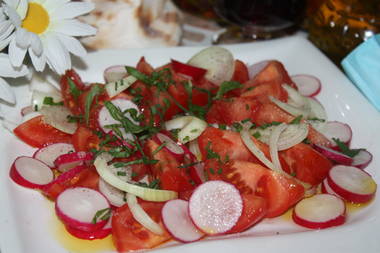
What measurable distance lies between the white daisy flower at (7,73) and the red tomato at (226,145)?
678mm

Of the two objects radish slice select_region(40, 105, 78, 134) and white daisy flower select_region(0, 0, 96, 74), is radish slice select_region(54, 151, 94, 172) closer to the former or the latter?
radish slice select_region(40, 105, 78, 134)

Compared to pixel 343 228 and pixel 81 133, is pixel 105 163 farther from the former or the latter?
pixel 343 228

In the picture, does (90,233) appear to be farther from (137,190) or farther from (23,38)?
(23,38)

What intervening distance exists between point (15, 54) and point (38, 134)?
279 millimetres

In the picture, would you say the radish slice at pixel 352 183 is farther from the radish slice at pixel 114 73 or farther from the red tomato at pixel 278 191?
the radish slice at pixel 114 73

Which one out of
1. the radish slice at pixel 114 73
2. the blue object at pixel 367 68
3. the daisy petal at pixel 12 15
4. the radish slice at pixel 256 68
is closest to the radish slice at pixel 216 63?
the radish slice at pixel 256 68

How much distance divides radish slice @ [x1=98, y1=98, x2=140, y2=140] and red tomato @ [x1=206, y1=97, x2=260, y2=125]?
0.28m

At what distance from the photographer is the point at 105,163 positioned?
1.64 meters

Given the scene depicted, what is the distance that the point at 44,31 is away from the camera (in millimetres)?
1923

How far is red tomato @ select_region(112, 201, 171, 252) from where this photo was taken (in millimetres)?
1487

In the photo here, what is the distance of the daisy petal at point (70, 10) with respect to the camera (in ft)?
6.35

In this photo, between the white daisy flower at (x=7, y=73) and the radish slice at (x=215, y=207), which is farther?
the white daisy flower at (x=7, y=73)

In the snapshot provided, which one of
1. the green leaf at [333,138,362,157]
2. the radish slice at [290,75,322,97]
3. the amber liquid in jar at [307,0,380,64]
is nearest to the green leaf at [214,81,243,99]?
the radish slice at [290,75,322,97]

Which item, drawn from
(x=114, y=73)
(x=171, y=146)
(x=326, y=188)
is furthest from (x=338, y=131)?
(x=114, y=73)
